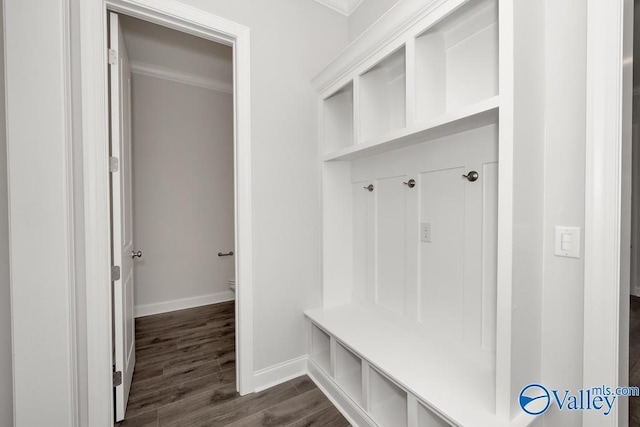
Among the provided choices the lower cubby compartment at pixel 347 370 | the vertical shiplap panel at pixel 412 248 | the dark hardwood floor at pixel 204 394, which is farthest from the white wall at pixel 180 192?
the vertical shiplap panel at pixel 412 248

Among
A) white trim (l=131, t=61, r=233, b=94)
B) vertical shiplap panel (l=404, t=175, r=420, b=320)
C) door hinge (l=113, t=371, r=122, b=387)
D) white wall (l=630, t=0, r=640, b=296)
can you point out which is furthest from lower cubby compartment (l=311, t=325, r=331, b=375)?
white trim (l=131, t=61, r=233, b=94)

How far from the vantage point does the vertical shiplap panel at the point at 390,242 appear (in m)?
1.86

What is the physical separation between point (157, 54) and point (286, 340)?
3050 mm

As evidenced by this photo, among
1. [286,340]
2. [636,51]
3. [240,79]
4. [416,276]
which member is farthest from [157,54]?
[636,51]

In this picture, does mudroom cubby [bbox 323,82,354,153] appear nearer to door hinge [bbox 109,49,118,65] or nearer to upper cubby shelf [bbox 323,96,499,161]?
upper cubby shelf [bbox 323,96,499,161]

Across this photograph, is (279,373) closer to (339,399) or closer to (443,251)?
(339,399)

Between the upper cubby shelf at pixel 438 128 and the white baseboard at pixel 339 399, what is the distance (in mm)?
1489

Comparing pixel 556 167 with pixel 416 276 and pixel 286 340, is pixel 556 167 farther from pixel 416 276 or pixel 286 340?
pixel 286 340

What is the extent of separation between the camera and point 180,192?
3535 millimetres

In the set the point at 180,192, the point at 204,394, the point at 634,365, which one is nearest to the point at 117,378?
the point at 204,394

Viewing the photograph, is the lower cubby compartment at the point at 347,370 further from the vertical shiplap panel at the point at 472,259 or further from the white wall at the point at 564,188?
the white wall at the point at 564,188

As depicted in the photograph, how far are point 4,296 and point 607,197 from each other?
7.80 feet

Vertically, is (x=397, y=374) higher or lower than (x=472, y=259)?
lower

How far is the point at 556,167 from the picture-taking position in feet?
3.88
